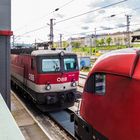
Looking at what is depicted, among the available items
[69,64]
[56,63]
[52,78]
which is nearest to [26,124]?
[52,78]

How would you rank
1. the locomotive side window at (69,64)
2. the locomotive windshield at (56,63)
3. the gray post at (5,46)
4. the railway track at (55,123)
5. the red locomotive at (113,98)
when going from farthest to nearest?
1. the locomotive side window at (69,64)
2. the locomotive windshield at (56,63)
3. the gray post at (5,46)
4. the railway track at (55,123)
5. the red locomotive at (113,98)

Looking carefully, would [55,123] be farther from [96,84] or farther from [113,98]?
[113,98]

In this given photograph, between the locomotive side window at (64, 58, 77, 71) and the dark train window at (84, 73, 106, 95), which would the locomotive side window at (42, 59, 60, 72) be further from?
the dark train window at (84, 73, 106, 95)

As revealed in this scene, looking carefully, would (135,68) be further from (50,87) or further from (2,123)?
(50,87)

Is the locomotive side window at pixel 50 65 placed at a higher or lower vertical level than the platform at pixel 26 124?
higher

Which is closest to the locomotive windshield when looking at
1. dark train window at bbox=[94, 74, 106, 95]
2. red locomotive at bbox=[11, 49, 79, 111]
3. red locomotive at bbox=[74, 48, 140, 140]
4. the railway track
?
red locomotive at bbox=[11, 49, 79, 111]

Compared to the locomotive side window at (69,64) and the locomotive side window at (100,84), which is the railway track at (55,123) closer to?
the locomotive side window at (69,64)

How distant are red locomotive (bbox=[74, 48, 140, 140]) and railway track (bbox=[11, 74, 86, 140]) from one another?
336 centimetres

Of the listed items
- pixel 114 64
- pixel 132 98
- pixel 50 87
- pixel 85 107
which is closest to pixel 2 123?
pixel 132 98

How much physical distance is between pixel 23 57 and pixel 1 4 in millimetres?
4362

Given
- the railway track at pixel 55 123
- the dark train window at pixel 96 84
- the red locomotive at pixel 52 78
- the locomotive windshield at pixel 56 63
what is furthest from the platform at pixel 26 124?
the dark train window at pixel 96 84

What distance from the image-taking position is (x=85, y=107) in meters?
5.75

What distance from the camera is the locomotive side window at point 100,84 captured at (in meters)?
5.04

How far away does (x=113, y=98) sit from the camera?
455cm
